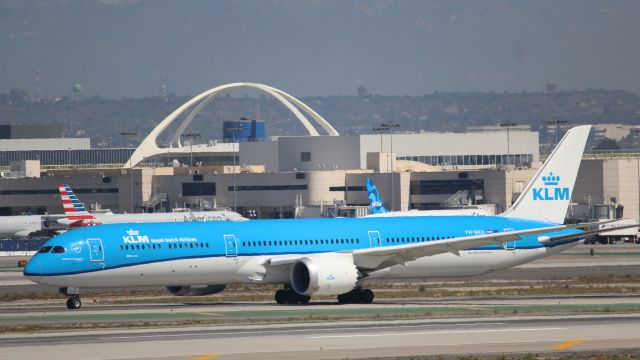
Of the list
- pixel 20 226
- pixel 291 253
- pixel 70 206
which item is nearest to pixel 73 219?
pixel 70 206

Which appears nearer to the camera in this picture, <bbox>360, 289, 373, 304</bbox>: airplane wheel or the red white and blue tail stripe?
<bbox>360, 289, 373, 304</bbox>: airplane wheel

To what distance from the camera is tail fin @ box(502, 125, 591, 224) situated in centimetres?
7125

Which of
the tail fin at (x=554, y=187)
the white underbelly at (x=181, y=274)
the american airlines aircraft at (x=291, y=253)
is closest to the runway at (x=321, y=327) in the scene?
the white underbelly at (x=181, y=274)

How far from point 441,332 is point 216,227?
19113mm

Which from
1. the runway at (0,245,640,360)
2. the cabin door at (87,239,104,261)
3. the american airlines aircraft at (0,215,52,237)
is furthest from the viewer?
the american airlines aircraft at (0,215,52,237)

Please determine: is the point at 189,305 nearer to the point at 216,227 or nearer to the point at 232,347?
the point at 216,227

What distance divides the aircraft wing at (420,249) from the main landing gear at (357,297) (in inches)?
45.4

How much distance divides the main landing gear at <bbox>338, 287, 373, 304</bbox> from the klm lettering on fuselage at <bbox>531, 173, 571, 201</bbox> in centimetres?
1293

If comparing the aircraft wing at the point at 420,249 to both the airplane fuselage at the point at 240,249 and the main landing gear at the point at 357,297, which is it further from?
the main landing gear at the point at 357,297

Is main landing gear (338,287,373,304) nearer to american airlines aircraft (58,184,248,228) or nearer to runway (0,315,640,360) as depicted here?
runway (0,315,640,360)

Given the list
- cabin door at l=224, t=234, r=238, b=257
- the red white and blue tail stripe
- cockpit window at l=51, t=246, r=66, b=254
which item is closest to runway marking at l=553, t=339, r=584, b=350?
cabin door at l=224, t=234, r=238, b=257

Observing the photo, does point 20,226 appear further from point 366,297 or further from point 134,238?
point 366,297

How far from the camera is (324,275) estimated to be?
61.3 metres

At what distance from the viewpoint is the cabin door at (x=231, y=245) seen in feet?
206
